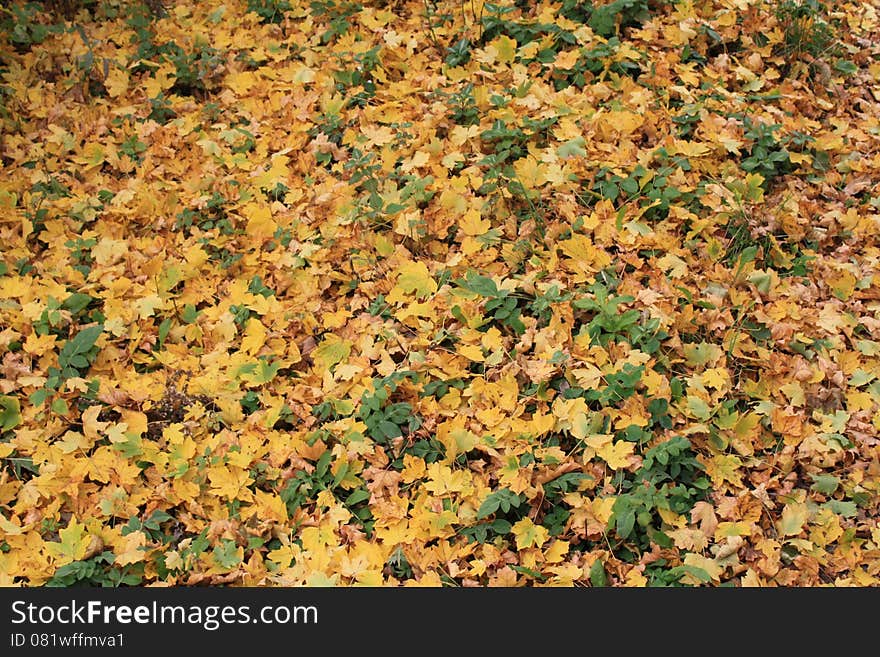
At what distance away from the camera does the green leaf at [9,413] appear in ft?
9.76

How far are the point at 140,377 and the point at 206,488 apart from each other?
60cm

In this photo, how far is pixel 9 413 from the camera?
2.99 m

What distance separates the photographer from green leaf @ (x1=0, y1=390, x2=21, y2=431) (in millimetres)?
2975

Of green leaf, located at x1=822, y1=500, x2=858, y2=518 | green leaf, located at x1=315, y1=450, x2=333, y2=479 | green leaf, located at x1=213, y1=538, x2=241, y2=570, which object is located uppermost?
green leaf, located at x1=822, y1=500, x2=858, y2=518

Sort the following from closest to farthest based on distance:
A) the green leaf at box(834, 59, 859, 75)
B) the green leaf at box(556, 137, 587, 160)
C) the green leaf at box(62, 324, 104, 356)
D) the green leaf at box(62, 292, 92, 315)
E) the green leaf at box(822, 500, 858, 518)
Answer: the green leaf at box(822, 500, 858, 518), the green leaf at box(62, 324, 104, 356), the green leaf at box(62, 292, 92, 315), the green leaf at box(556, 137, 587, 160), the green leaf at box(834, 59, 859, 75)

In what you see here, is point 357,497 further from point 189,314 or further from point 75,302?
point 75,302

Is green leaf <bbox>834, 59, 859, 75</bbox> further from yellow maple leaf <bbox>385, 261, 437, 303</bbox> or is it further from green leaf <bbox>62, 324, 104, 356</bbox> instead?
green leaf <bbox>62, 324, 104, 356</bbox>

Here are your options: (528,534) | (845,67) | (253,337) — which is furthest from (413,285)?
(845,67)

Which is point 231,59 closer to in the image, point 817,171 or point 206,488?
point 206,488

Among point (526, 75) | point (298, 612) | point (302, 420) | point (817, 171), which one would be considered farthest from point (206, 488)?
point (817, 171)

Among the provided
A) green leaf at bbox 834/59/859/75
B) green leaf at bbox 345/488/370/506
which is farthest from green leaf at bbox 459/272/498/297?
green leaf at bbox 834/59/859/75

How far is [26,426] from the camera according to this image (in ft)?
9.82

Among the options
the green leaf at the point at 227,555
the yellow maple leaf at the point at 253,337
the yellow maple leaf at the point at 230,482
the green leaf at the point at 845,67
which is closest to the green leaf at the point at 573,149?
the yellow maple leaf at the point at 253,337

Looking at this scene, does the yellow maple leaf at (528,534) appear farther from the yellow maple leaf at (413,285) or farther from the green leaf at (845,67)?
the green leaf at (845,67)
